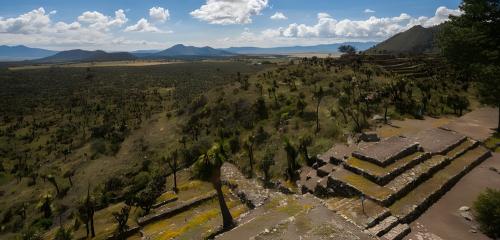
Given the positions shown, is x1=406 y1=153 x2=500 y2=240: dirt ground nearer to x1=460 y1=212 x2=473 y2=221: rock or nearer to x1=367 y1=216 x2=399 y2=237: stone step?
x1=460 y1=212 x2=473 y2=221: rock

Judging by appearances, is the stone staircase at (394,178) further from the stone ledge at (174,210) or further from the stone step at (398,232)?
the stone ledge at (174,210)

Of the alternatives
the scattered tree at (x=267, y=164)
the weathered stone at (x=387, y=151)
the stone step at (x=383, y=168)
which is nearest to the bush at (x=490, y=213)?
the stone step at (x=383, y=168)

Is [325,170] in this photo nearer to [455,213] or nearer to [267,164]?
[455,213]

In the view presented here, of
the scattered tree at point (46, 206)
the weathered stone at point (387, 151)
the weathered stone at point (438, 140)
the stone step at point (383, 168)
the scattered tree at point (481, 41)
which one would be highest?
the scattered tree at point (481, 41)

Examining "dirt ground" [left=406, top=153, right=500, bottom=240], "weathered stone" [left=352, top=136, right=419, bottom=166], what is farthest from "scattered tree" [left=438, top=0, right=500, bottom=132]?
"weathered stone" [left=352, top=136, right=419, bottom=166]

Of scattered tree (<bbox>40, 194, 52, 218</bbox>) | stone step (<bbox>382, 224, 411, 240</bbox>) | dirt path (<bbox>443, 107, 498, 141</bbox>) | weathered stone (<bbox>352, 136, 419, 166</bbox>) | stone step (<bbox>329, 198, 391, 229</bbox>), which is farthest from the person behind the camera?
scattered tree (<bbox>40, 194, 52, 218</bbox>)

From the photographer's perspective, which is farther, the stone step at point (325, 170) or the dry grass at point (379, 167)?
the stone step at point (325, 170)

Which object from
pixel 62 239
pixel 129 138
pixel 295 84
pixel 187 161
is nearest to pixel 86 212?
pixel 62 239
